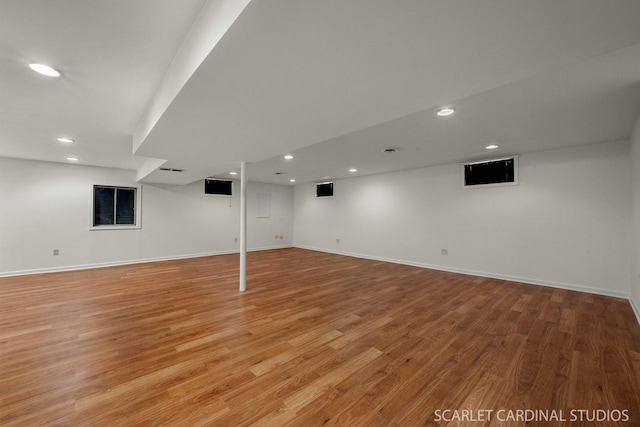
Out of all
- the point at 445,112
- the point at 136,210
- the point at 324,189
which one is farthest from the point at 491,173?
the point at 136,210

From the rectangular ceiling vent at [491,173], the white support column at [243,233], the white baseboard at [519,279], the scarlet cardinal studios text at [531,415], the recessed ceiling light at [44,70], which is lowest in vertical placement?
the scarlet cardinal studios text at [531,415]

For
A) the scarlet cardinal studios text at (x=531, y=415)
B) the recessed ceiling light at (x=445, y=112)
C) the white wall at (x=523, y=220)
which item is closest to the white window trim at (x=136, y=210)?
the white wall at (x=523, y=220)

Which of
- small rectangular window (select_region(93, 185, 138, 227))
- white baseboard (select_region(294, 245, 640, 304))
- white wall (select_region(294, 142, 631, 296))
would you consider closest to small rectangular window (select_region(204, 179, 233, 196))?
small rectangular window (select_region(93, 185, 138, 227))

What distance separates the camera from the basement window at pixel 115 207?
19.7 ft

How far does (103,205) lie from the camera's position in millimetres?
6105

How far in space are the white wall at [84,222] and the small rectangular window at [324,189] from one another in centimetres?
282

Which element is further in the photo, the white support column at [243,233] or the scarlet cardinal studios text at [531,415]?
the white support column at [243,233]

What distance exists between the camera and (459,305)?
3395 millimetres

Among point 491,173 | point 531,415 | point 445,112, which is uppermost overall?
point 445,112

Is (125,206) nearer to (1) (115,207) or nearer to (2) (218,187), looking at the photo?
(1) (115,207)

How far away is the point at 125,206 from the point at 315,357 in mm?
6773

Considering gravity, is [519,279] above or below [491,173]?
below

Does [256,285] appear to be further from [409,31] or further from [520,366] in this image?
[409,31]

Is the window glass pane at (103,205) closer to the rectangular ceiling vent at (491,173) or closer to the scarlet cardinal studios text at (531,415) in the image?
the scarlet cardinal studios text at (531,415)
